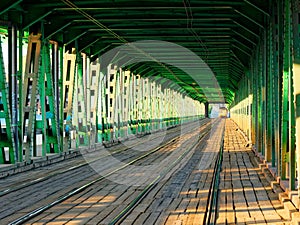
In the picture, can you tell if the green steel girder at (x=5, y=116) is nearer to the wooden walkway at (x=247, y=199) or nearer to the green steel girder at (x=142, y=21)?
the green steel girder at (x=142, y=21)

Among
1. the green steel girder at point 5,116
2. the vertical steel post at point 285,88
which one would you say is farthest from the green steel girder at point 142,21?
the vertical steel post at point 285,88

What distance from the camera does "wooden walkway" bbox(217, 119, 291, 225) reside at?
8984 millimetres

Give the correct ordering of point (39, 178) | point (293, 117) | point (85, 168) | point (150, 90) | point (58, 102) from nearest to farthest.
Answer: point (293, 117), point (39, 178), point (85, 168), point (58, 102), point (150, 90)

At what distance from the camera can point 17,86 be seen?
1617 cm

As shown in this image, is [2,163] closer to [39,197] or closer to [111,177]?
[111,177]

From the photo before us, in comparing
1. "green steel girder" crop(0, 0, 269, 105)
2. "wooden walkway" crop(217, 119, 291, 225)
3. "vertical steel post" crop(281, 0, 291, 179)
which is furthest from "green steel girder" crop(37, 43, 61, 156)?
"vertical steel post" crop(281, 0, 291, 179)

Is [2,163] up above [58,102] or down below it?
below

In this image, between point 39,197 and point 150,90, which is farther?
point 150,90

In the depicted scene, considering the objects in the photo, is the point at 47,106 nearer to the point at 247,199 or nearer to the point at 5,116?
the point at 5,116

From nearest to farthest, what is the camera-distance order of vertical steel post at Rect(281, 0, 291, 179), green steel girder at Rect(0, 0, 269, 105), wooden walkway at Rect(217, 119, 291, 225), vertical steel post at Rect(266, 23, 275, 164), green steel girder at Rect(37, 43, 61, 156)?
wooden walkway at Rect(217, 119, 291, 225) → vertical steel post at Rect(281, 0, 291, 179) → vertical steel post at Rect(266, 23, 275, 164) → green steel girder at Rect(0, 0, 269, 105) → green steel girder at Rect(37, 43, 61, 156)

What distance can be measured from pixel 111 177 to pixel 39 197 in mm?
3584

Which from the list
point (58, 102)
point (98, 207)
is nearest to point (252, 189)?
point (98, 207)

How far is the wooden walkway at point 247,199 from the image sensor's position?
354 inches

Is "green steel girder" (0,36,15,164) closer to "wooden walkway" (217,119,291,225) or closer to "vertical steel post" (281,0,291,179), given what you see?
"wooden walkway" (217,119,291,225)
